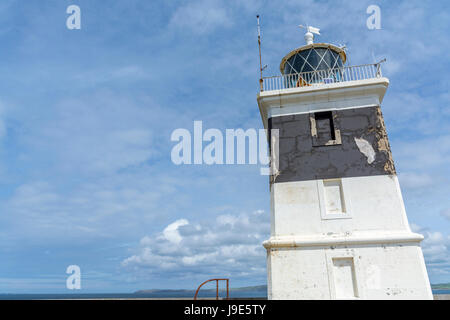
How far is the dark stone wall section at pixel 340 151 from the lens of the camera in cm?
883

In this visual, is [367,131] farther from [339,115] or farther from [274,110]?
[274,110]

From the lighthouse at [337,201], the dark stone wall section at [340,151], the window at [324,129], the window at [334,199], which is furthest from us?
the window at [324,129]

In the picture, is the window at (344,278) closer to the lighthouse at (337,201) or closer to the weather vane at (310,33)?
the lighthouse at (337,201)

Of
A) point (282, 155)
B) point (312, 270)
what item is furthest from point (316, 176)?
point (312, 270)

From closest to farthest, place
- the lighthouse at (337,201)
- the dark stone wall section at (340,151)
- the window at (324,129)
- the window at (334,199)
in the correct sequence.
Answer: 1. the lighthouse at (337,201)
2. the window at (334,199)
3. the dark stone wall section at (340,151)
4. the window at (324,129)

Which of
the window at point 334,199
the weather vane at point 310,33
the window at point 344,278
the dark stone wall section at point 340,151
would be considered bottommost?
the window at point 344,278

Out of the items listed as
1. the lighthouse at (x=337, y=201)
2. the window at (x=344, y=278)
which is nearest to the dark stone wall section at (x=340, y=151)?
the lighthouse at (x=337, y=201)

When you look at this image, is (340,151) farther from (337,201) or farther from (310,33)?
(310,33)

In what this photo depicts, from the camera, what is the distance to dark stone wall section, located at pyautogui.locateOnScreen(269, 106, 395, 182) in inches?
348

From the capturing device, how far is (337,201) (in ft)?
28.5

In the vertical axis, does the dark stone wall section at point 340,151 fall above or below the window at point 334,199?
above

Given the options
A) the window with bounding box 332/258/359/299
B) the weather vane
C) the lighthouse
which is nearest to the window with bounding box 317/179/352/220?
the lighthouse

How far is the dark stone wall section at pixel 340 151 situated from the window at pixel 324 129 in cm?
9
